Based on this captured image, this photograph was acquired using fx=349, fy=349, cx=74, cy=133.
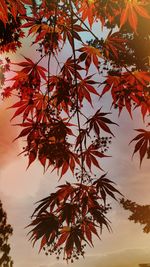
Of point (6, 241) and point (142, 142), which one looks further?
point (6, 241)

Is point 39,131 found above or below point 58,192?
above

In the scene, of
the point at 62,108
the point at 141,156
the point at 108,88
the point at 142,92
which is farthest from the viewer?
the point at 62,108

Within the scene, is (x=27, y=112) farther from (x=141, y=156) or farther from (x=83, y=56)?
(x=141, y=156)

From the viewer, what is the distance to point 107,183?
336cm

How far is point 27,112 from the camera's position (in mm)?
3594

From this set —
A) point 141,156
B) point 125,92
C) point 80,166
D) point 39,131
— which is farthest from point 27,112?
point 141,156

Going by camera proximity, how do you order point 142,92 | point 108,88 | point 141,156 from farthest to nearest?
point 108,88 < point 142,92 < point 141,156

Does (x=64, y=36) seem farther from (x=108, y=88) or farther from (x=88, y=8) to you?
(x=108, y=88)

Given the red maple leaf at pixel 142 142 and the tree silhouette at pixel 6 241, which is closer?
the red maple leaf at pixel 142 142

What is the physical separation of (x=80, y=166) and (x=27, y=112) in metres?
0.78

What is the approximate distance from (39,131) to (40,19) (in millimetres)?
1305

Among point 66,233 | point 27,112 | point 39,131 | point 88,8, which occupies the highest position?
point 88,8

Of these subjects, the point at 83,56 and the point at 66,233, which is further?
the point at 83,56

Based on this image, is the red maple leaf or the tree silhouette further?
the tree silhouette
